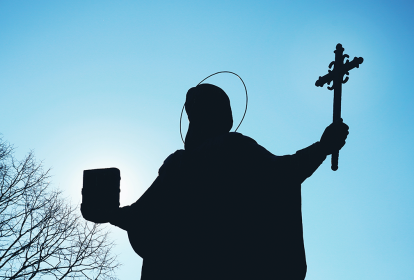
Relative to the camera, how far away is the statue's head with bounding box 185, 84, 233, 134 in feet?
10.8

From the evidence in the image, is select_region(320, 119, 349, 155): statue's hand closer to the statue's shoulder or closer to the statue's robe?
the statue's robe

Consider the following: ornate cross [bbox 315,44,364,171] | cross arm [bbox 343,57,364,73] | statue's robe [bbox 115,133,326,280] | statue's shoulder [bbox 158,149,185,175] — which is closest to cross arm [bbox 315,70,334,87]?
ornate cross [bbox 315,44,364,171]

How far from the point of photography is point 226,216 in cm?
267

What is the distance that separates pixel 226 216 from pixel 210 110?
0.99 m

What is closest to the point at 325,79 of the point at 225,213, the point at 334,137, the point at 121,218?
the point at 334,137

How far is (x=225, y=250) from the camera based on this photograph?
2.56 meters

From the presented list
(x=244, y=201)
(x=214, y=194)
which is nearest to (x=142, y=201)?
(x=214, y=194)

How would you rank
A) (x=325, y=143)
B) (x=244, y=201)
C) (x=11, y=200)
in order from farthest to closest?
1. (x=11, y=200)
2. (x=244, y=201)
3. (x=325, y=143)

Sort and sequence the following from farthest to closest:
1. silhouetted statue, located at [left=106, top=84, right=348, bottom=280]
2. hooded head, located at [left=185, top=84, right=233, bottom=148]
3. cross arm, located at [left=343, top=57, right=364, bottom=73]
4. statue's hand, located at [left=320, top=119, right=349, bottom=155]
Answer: hooded head, located at [left=185, top=84, right=233, bottom=148] → cross arm, located at [left=343, top=57, right=364, bottom=73] → silhouetted statue, located at [left=106, top=84, right=348, bottom=280] → statue's hand, located at [left=320, top=119, right=349, bottom=155]

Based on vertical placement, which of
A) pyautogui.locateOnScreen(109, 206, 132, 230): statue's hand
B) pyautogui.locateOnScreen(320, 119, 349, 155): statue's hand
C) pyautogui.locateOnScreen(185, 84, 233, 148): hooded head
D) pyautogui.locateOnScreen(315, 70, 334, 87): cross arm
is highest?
pyautogui.locateOnScreen(315, 70, 334, 87): cross arm

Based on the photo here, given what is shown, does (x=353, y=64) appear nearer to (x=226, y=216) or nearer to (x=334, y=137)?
(x=334, y=137)

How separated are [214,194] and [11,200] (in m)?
10.0

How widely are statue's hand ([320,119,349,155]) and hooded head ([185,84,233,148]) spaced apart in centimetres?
109

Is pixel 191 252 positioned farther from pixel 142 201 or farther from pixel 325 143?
pixel 325 143
